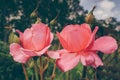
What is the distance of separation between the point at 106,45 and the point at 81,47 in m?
0.06

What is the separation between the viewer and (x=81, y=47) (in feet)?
2.83

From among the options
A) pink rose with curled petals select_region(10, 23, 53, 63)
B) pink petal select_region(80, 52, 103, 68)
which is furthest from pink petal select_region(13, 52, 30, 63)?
pink petal select_region(80, 52, 103, 68)

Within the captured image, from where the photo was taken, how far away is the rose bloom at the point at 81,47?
845mm

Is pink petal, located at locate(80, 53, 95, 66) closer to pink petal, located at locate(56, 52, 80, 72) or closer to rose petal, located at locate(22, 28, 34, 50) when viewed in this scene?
pink petal, located at locate(56, 52, 80, 72)

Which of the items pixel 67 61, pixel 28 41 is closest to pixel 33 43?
pixel 28 41

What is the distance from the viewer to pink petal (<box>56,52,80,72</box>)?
0.83 metres

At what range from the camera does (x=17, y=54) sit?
0.89 meters

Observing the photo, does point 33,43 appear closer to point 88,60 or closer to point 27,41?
point 27,41

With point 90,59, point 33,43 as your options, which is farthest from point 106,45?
point 33,43

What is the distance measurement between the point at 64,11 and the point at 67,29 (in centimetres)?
3209

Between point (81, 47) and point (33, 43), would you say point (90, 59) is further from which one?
point (33, 43)

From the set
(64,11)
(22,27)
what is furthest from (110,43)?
(64,11)

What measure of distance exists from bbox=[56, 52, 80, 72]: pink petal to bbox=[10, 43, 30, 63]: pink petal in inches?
3.5

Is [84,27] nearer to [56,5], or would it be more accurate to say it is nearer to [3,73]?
[3,73]
